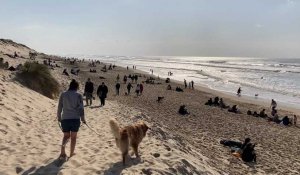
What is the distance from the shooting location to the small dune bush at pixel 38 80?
2031 cm

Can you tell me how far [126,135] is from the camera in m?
8.37

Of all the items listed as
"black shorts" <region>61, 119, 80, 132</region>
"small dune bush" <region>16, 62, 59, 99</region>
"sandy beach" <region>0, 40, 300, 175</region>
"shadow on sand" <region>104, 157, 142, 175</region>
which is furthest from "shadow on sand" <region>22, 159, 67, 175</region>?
"small dune bush" <region>16, 62, 59, 99</region>

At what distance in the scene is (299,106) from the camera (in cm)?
3666

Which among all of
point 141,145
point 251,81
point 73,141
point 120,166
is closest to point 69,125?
point 73,141

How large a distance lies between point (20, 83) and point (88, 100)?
3907mm

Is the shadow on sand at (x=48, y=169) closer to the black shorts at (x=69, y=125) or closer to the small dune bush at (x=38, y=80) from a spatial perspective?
the black shorts at (x=69, y=125)

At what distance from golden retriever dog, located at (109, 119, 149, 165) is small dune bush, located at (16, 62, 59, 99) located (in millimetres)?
12394

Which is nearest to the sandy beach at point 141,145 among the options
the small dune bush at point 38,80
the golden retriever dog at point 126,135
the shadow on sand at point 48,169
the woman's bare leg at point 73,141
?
Result: the shadow on sand at point 48,169

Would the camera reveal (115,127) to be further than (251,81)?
No

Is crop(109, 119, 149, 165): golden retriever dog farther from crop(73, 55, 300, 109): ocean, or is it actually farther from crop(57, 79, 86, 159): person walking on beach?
crop(73, 55, 300, 109): ocean

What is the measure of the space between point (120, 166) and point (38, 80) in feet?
45.7

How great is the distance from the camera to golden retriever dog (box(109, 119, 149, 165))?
324 inches

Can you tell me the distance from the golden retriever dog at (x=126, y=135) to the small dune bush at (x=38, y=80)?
12.4m

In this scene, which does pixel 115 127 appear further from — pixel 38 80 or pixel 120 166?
pixel 38 80
